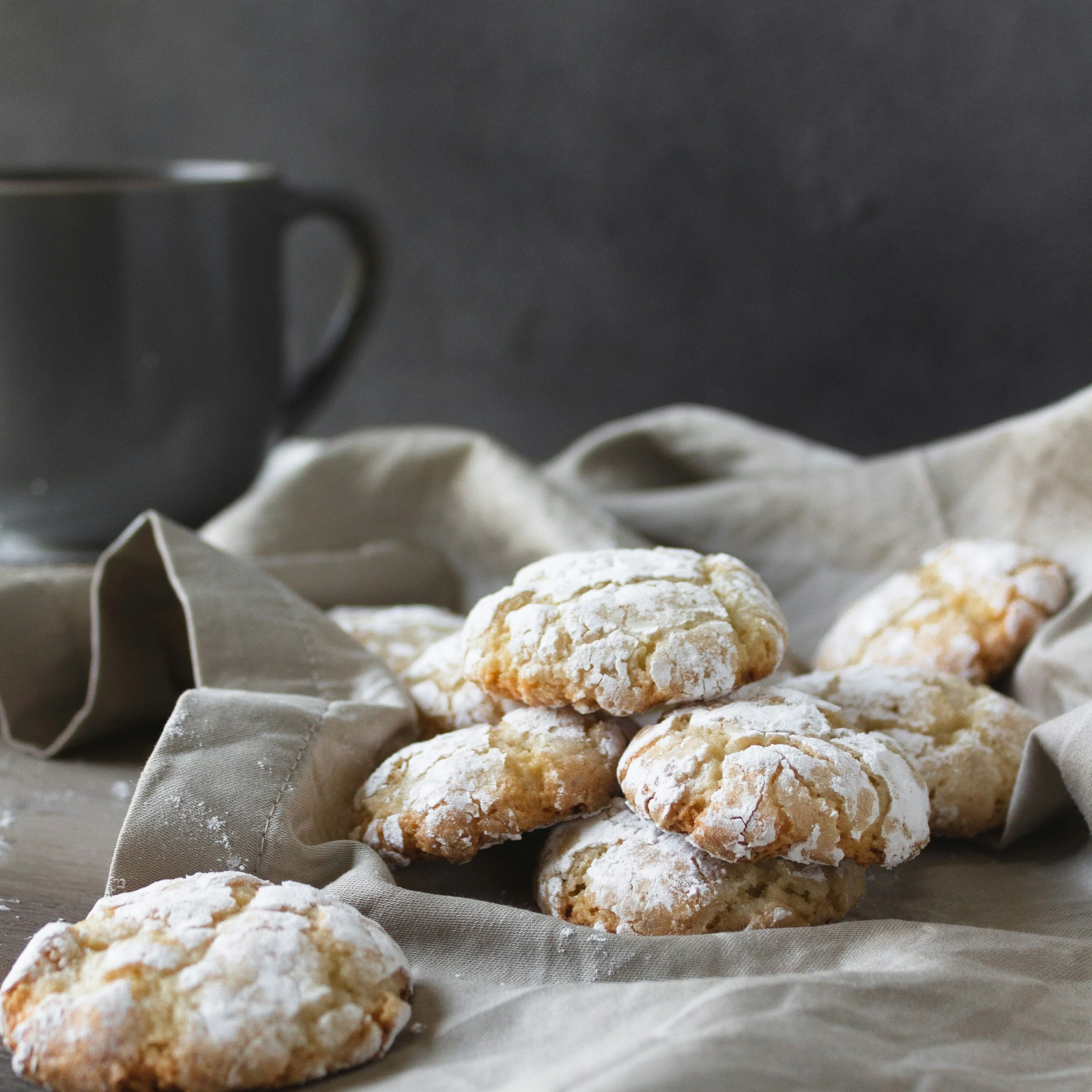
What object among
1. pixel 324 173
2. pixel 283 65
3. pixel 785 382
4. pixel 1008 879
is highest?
pixel 283 65

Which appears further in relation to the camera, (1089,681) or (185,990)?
(1089,681)

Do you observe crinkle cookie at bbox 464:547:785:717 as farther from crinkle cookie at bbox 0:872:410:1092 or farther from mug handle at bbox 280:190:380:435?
mug handle at bbox 280:190:380:435

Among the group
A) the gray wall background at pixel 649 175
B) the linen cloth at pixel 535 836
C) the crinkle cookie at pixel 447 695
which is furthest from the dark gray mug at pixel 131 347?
the crinkle cookie at pixel 447 695

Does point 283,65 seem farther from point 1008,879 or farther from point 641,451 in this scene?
point 1008,879

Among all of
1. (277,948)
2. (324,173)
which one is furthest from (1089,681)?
(324,173)

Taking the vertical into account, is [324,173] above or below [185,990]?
above

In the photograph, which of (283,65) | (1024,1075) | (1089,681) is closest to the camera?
(1024,1075)

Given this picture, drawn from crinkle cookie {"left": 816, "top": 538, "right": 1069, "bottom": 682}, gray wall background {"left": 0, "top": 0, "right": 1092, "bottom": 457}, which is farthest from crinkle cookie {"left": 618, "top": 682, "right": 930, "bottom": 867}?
gray wall background {"left": 0, "top": 0, "right": 1092, "bottom": 457}

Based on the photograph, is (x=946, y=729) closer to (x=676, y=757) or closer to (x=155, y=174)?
(x=676, y=757)
